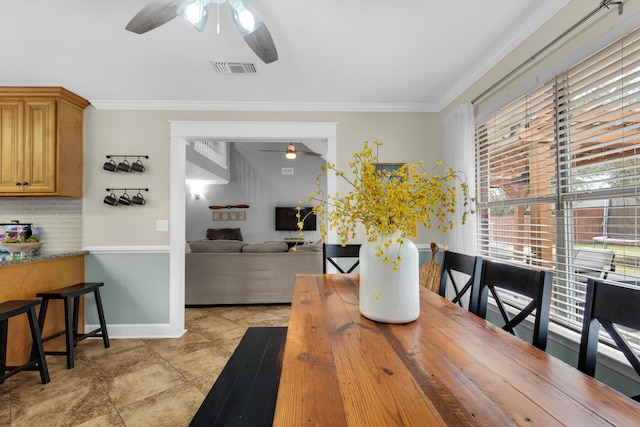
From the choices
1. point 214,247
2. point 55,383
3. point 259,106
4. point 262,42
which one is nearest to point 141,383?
point 55,383

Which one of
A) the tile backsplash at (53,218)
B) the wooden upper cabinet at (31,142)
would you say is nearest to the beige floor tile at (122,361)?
the tile backsplash at (53,218)

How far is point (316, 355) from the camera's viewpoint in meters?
0.83

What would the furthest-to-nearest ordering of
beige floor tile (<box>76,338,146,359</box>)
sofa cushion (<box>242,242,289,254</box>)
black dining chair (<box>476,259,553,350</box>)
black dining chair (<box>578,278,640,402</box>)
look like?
sofa cushion (<box>242,242,289,254</box>) < beige floor tile (<box>76,338,146,359</box>) < black dining chair (<box>476,259,553,350</box>) < black dining chair (<box>578,278,640,402</box>)

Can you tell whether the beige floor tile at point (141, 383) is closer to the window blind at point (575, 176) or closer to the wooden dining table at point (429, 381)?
the wooden dining table at point (429, 381)

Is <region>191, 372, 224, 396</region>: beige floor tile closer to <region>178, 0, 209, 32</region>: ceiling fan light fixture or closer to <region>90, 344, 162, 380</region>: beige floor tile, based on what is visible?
<region>90, 344, 162, 380</region>: beige floor tile

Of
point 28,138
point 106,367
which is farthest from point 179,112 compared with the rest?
point 106,367

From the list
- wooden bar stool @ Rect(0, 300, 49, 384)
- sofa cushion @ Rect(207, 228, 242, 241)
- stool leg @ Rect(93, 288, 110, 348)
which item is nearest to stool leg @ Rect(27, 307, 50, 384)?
wooden bar stool @ Rect(0, 300, 49, 384)

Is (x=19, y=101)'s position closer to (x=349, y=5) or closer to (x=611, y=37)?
(x=349, y=5)

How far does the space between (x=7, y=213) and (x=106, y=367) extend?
81.4 inches

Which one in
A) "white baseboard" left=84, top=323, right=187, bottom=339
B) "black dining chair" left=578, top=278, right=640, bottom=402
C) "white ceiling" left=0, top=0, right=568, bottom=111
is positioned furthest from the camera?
"white baseboard" left=84, top=323, right=187, bottom=339

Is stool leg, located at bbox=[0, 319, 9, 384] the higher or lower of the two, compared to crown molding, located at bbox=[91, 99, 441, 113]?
lower

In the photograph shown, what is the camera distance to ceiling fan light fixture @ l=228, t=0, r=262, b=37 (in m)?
1.41

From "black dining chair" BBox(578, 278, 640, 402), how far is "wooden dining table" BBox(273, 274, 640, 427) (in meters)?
0.18

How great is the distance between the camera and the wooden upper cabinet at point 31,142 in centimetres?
261
